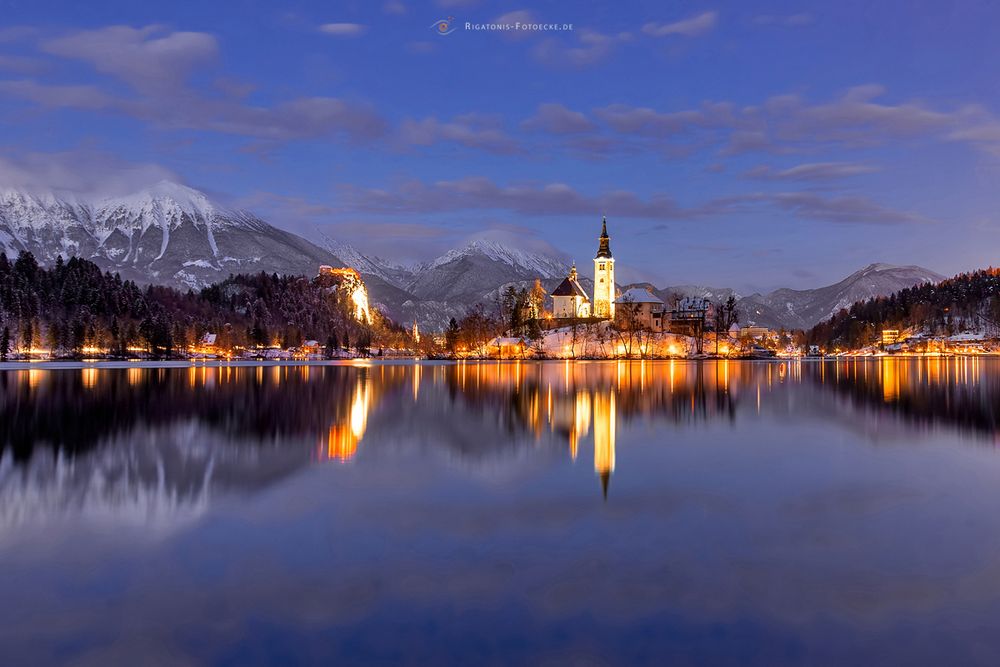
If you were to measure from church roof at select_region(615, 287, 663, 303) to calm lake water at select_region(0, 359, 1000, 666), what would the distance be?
530 feet

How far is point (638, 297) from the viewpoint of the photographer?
19300cm

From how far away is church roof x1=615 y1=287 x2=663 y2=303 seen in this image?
628 feet

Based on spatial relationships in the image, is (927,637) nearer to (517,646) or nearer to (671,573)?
(671,573)

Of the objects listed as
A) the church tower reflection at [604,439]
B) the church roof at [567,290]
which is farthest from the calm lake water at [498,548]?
the church roof at [567,290]

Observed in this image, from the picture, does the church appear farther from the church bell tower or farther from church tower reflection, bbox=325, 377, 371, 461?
church tower reflection, bbox=325, 377, 371, 461

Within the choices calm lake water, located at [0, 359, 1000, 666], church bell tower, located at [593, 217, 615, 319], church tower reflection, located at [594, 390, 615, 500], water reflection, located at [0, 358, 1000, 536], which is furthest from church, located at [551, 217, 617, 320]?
calm lake water, located at [0, 359, 1000, 666]

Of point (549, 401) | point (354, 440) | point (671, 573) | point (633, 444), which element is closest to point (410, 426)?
point (354, 440)

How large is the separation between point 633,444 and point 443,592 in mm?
17956

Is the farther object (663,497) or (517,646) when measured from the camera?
(663,497)

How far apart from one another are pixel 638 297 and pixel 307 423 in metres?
164

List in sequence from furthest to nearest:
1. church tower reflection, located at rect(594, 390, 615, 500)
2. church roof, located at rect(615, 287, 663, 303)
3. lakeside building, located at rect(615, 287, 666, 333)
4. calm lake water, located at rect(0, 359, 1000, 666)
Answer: church roof, located at rect(615, 287, 663, 303)
lakeside building, located at rect(615, 287, 666, 333)
church tower reflection, located at rect(594, 390, 615, 500)
calm lake water, located at rect(0, 359, 1000, 666)

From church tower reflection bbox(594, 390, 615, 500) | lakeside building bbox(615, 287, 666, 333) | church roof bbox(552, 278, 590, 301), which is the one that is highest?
church roof bbox(552, 278, 590, 301)

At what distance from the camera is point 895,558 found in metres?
13.2

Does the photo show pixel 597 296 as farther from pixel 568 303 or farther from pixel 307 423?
pixel 307 423
